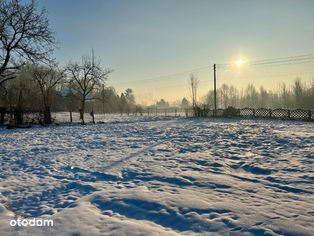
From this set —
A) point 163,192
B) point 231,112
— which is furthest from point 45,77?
point 163,192

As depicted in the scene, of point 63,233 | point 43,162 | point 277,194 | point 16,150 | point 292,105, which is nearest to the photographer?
point 63,233

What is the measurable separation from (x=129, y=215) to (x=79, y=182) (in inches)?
82.2

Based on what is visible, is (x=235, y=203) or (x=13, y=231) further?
(x=235, y=203)

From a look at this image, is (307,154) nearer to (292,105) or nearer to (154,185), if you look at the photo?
(154,185)

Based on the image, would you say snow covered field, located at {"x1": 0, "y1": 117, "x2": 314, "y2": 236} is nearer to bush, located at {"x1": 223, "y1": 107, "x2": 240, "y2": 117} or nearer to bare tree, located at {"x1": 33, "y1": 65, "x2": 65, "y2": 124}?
bare tree, located at {"x1": 33, "y1": 65, "x2": 65, "y2": 124}

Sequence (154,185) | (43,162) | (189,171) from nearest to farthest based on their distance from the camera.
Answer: (154,185) < (189,171) < (43,162)

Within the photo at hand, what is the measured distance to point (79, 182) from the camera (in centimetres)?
560

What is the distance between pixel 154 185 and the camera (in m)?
5.33

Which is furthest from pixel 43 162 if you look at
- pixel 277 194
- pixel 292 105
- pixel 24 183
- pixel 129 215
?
pixel 292 105

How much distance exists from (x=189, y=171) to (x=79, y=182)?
2580 millimetres

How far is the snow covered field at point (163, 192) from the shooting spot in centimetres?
353

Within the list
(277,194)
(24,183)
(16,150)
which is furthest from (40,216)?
(16,150)

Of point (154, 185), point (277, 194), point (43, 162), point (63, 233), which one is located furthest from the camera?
point (43, 162)

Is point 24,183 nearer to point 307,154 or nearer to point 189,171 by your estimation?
point 189,171
